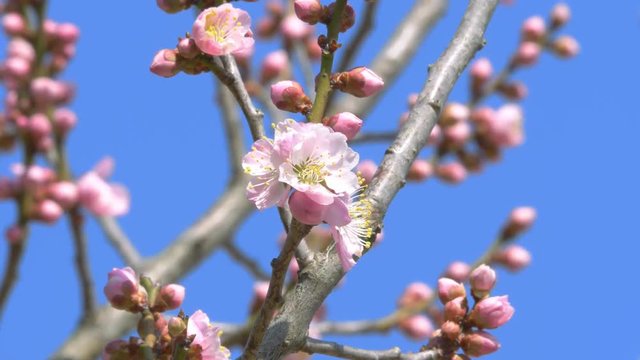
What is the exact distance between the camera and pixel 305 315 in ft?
4.99

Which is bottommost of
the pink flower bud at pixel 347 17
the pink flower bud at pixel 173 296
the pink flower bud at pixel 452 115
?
the pink flower bud at pixel 173 296

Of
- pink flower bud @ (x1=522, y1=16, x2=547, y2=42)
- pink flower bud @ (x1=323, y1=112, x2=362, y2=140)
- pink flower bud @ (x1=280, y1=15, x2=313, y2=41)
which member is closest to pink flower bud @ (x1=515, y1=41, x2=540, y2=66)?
pink flower bud @ (x1=522, y1=16, x2=547, y2=42)

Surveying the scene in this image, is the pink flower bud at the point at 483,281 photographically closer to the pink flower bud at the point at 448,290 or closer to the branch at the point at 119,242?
the pink flower bud at the point at 448,290

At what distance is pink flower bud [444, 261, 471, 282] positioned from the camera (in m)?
4.00

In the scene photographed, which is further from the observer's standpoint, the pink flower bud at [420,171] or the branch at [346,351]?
the pink flower bud at [420,171]

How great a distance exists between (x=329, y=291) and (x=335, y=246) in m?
0.08

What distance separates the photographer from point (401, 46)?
4.86 m

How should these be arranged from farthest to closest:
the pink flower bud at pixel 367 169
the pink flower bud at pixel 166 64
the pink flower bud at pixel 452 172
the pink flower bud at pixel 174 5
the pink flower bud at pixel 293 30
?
the pink flower bud at pixel 293 30 < the pink flower bud at pixel 452 172 < the pink flower bud at pixel 367 169 < the pink flower bud at pixel 174 5 < the pink flower bud at pixel 166 64

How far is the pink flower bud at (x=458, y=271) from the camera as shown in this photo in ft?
13.1

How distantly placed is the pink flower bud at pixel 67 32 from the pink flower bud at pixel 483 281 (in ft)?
10.2

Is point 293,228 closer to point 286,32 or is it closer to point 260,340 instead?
point 260,340

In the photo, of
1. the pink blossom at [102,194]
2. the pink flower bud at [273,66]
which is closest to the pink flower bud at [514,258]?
the pink flower bud at [273,66]

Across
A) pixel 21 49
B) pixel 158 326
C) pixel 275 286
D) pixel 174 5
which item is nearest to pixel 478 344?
pixel 275 286

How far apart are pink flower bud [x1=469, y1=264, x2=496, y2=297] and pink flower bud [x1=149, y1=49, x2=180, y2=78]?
77 centimetres
